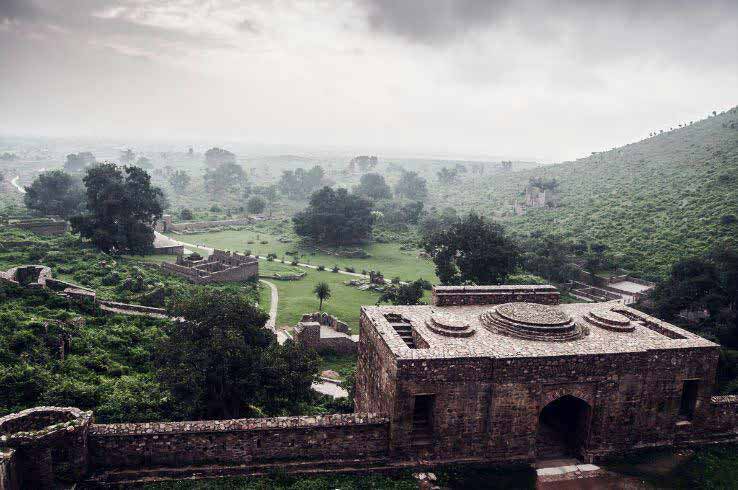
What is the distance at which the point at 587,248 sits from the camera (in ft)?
174

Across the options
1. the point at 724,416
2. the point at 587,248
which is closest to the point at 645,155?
the point at 587,248

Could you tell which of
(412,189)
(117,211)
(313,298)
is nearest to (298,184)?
(412,189)

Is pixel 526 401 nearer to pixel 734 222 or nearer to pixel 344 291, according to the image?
pixel 344 291

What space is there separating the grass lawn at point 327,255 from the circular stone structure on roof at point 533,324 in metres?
33.4

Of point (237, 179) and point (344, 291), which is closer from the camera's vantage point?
point (344, 291)

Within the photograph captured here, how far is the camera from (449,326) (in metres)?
16.9

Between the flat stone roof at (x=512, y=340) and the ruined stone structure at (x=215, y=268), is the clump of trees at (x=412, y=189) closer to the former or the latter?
A: the ruined stone structure at (x=215, y=268)

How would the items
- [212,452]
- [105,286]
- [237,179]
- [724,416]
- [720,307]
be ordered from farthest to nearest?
[237,179], [105,286], [720,307], [724,416], [212,452]

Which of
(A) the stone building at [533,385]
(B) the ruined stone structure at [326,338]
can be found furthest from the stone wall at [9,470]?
(B) the ruined stone structure at [326,338]

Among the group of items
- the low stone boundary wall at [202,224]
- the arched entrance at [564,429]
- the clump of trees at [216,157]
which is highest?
the clump of trees at [216,157]

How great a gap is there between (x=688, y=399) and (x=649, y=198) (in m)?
55.9

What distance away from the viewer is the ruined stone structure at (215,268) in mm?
43625

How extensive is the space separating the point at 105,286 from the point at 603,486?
32.8m

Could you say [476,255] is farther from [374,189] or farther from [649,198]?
[374,189]
